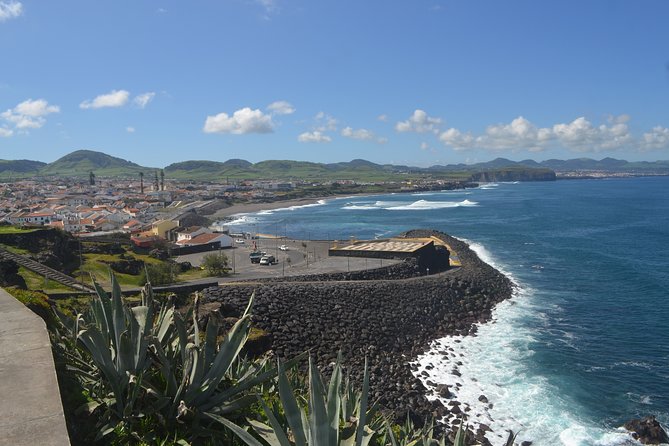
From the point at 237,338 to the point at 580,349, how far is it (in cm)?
2540

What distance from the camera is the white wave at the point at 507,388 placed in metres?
18.5

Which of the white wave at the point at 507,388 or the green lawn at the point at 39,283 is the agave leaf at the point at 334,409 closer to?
the white wave at the point at 507,388

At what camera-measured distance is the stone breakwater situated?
21656mm

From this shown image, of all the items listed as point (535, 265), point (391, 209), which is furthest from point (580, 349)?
point (391, 209)

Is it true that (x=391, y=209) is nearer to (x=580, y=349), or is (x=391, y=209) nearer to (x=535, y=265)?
(x=535, y=265)

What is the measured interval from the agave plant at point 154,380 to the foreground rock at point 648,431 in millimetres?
17131

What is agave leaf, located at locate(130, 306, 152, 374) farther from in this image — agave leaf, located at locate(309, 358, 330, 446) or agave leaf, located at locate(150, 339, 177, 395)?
agave leaf, located at locate(309, 358, 330, 446)

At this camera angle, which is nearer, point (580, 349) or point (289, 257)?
point (580, 349)

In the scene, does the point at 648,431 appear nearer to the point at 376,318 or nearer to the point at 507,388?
the point at 507,388

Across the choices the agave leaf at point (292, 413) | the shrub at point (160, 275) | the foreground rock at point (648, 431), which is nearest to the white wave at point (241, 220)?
the shrub at point (160, 275)

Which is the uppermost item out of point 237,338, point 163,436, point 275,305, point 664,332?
point 237,338

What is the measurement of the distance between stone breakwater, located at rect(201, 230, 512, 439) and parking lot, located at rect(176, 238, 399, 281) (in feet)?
13.5

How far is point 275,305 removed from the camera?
27.8m

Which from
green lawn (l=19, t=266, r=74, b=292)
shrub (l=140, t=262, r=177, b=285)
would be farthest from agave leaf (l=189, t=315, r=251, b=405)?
shrub (l=140, t=262, r=177, b=285)
